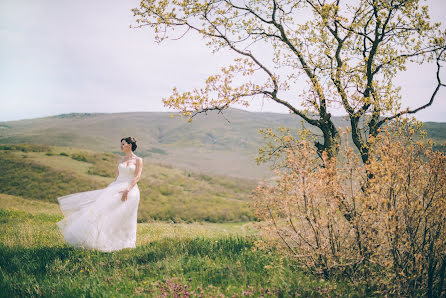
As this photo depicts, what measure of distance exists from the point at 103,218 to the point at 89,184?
28240mm

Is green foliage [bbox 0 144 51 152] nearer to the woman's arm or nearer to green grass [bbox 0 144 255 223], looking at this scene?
green grass [bbox 0 144 255 223]

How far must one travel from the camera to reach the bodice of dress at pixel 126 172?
29.6 feet

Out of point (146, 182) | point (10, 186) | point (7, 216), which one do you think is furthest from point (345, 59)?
point (146, 182)

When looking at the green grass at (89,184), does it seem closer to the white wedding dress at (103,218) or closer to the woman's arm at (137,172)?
the woman's arm at (137,172)

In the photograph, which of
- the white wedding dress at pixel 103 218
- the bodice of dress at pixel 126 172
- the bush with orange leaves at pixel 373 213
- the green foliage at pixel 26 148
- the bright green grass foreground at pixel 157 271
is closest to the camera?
the bush with orange leaves at pixel 373 213

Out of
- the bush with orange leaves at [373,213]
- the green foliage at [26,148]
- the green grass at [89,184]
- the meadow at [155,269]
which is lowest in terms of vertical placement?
the green grass at [89,184]

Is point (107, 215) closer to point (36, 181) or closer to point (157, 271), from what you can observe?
point (157, 271)

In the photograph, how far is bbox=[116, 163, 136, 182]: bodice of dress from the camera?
903cm

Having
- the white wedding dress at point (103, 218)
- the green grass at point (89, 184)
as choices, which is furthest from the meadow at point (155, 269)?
the green grass at point (89, 184)

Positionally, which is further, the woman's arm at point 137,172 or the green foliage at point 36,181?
the green foliage at point 36,181

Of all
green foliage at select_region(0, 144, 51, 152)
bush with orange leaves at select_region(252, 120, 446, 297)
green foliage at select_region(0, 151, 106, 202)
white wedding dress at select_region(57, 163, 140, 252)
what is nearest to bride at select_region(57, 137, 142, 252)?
white wedding dress at select_region(57, 163, 140, 252)

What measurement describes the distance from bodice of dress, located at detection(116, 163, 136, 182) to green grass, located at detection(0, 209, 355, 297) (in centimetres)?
213

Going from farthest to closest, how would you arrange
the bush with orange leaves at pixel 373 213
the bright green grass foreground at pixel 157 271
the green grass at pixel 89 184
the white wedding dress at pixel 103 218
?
the green grass at pixel 89 184, the white wedding dress at pixel 103 218, the bright green grass foreground at pixel 157 271, the bush with orange leaves at pixel 373 213

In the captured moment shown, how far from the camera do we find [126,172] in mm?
9062
